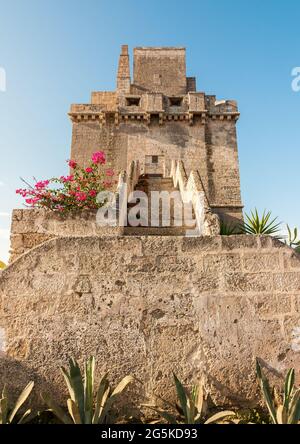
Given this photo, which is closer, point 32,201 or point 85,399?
point 85,399

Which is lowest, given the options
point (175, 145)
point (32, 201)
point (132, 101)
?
point (32, 201)

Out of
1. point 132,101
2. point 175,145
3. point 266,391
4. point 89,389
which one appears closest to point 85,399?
point 89,389

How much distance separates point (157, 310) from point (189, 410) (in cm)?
85

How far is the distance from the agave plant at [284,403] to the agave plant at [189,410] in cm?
32

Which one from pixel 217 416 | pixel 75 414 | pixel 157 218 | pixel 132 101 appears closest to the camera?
pixel 75 414

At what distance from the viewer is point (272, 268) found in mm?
2760

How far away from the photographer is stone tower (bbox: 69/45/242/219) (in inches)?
635

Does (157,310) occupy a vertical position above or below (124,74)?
below

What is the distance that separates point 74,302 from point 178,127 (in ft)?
52.9

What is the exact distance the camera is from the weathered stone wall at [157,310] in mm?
2516

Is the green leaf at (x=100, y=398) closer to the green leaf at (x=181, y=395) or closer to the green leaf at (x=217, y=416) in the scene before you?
the green leaf at (x=181, y=395)

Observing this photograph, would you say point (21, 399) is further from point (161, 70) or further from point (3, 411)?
point (161, 70)

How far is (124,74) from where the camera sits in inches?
731
